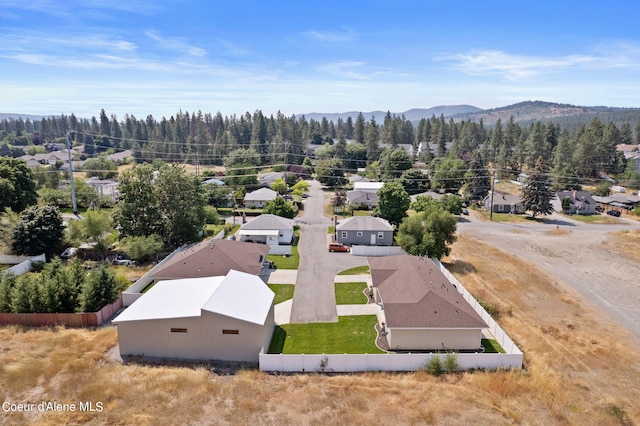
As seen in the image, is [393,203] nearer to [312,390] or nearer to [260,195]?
[260,195]

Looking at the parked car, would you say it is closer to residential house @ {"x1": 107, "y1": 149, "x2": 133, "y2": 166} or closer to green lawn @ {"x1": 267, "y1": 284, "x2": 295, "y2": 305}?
green lawn @ {"x1": 267, "y1": 284, "x2": 295, "y2": 305}

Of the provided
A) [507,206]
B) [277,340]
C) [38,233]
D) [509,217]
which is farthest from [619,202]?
[38,233]

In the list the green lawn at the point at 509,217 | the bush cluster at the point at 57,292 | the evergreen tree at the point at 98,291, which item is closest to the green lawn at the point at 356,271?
the evergreen tree at the point at 98,291

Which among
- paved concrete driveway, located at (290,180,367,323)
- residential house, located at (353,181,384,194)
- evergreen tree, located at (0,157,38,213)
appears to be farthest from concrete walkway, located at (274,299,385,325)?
residential house, located at (353,181,384,194)

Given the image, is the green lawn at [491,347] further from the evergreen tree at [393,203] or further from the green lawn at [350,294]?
the evergreen tree at [393,203]

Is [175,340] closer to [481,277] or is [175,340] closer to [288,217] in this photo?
[481,277]

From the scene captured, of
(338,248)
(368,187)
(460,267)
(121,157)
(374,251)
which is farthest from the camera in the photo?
(121,157)
